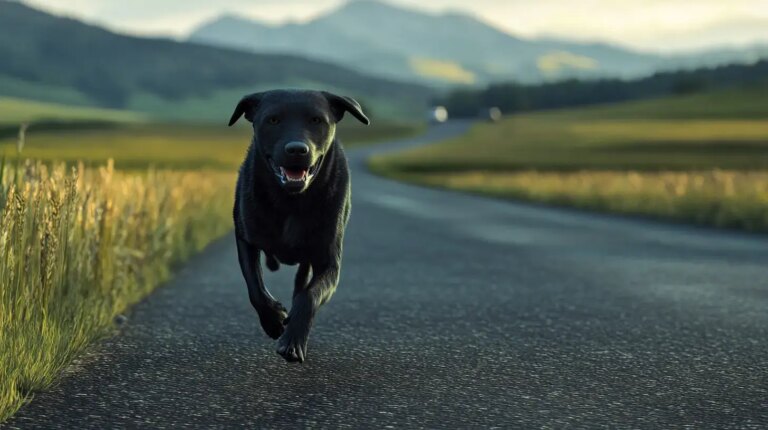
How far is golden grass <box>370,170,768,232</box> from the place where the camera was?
732 inches

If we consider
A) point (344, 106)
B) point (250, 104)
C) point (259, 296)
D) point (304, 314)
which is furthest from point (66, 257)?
point (344, 106)

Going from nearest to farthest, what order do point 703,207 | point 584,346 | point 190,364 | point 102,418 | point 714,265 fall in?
point 102,418 < point 190,364 < point 584,346 < point 714,265 < point 703,207

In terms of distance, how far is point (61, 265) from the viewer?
254 inches

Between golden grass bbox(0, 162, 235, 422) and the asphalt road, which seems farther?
golden grass bbox(0, 162, 235, 422)

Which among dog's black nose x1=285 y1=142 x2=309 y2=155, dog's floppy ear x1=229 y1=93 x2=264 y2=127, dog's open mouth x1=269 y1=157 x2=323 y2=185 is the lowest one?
dog's open mouth x1=269 y1=157 x2=323 y2=185

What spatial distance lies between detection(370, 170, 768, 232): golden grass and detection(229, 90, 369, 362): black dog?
13010 mm

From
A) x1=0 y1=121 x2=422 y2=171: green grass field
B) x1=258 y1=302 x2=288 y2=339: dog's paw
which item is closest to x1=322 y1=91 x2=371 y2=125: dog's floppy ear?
x1=258 y1=302 x2=288 y2=339: dog's paw

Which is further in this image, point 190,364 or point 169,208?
point 169,208

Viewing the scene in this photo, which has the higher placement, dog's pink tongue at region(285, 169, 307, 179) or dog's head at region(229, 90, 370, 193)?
dog's head at region(229, 90, 370, 193)

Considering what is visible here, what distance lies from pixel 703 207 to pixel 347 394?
1632cm

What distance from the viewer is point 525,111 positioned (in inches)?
5945

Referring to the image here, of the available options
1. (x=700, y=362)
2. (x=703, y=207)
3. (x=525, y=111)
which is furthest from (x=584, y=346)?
(x=525, y=111)

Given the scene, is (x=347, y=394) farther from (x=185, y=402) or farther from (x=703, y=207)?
(x=703, y=207)

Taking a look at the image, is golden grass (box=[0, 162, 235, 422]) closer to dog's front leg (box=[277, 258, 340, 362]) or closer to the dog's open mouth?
dog's front leg (box=[277, 258, 340, 362])
